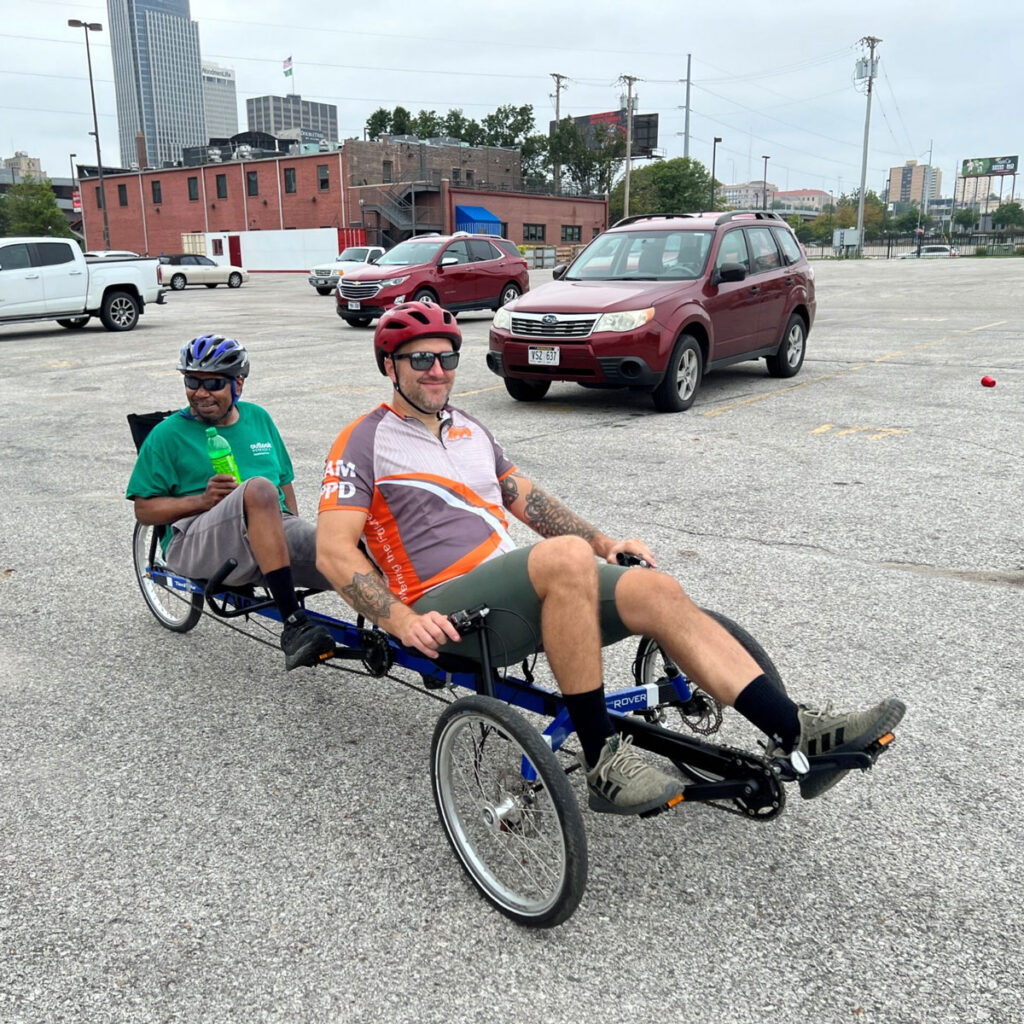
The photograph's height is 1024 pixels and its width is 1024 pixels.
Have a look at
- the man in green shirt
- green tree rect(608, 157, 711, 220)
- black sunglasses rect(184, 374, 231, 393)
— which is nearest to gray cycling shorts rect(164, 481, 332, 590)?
the man in green shirt

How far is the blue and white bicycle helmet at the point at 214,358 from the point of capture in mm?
4098

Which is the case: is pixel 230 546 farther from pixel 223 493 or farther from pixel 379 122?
pixel 379 122

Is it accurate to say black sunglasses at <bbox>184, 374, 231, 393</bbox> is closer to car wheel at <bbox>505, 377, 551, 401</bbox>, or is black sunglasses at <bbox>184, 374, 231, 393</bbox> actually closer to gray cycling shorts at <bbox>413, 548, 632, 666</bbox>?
gray cycling shorts at <bbox>413, 548, 632, 666</bbox>

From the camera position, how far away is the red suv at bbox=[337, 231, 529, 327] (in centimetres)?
2019

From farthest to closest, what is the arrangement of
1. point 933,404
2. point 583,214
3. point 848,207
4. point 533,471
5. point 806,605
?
point 848,207 → point 583,214 → point 933,404 → point 533,471 → point 806,605

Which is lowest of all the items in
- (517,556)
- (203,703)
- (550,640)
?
(203,703)

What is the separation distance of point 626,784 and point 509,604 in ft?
1.97

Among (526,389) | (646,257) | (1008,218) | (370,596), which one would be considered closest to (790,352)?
(646,257)

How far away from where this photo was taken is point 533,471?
7793mm

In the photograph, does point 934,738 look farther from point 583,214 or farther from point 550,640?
point 583,214

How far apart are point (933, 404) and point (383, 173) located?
63257 millimetres

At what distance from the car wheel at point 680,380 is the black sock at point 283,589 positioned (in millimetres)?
6867

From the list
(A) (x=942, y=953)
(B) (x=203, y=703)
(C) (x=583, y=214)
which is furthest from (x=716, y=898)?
(C) (x=583, y=214)

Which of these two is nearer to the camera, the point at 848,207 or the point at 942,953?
the point at 942,953
